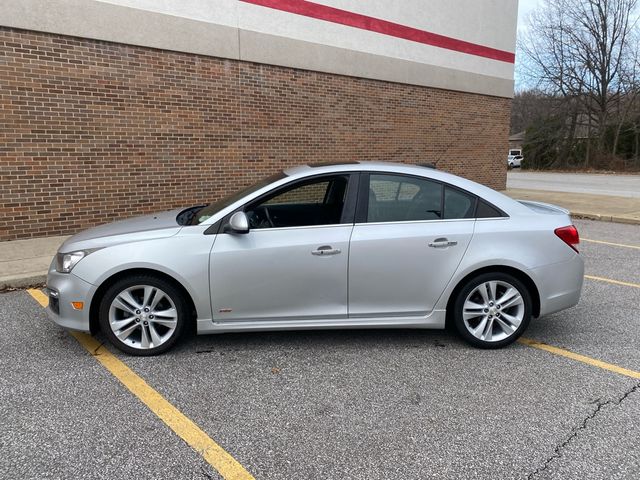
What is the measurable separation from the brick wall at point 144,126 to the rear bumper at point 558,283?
706 cm

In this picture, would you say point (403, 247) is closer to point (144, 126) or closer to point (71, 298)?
point (71, 298)

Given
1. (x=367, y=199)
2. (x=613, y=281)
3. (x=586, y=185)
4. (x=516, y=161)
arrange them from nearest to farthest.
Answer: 1. (x=367, y=199)
2. (x=613, y=281)
3. (x=586, y=185)
4. (x=516, y=161)

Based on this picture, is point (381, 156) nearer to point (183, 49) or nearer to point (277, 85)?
point (277, 85)

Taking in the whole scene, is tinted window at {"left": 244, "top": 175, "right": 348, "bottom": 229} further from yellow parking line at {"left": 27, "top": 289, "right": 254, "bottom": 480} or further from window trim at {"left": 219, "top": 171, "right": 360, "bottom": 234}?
yellow parking line at {"left": 27, "top": 289, "right": 254, "bottom": 480}

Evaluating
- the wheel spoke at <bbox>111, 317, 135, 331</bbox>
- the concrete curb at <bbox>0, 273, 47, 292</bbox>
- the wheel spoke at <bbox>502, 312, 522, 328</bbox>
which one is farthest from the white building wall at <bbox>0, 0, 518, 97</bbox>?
the wheel spoke at <bbox>502, 312, 522, 328</bbox>

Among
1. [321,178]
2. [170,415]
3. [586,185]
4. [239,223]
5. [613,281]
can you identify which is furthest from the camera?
[586,185]

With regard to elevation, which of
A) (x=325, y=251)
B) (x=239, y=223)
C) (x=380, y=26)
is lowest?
(x=325, y=251)

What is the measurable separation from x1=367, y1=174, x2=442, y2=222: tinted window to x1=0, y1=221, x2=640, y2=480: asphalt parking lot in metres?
1.08

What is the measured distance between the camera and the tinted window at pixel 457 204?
13.4ft

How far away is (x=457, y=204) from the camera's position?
161 inches

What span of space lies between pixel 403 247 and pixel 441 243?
309 millimetres

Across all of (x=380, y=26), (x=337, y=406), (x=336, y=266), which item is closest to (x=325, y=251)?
(x=336, y=266)

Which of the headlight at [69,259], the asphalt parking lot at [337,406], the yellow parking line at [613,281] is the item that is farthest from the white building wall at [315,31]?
the yellow parking line at [613,281]

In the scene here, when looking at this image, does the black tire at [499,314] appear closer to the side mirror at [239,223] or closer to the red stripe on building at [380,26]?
the side mirror at [239,223]
